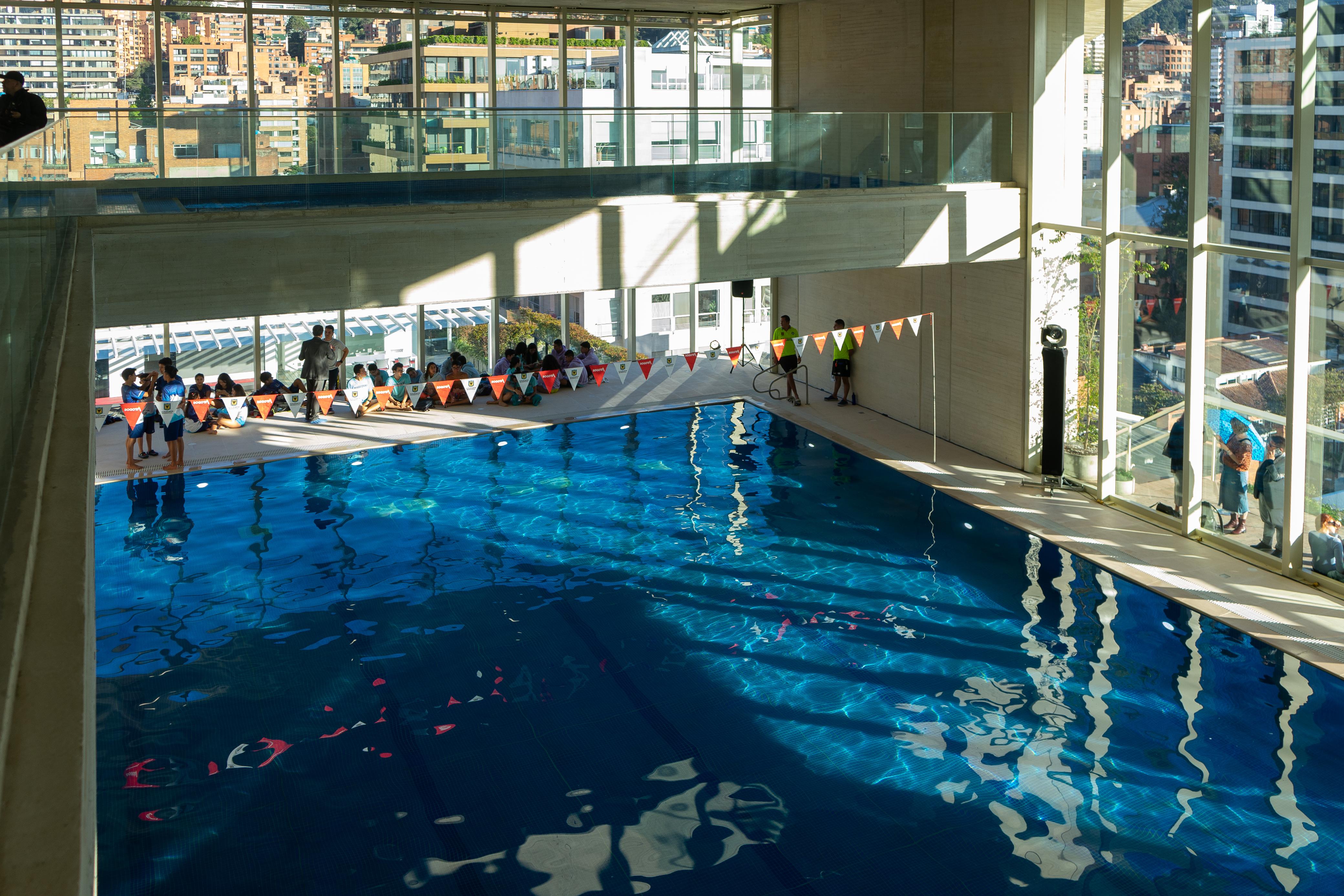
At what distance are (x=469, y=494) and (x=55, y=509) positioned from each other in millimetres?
12728

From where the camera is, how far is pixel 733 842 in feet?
26.2

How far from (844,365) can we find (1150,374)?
6996 mm

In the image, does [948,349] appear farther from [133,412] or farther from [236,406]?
[133,412]

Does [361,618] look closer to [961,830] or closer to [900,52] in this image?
[961,830]

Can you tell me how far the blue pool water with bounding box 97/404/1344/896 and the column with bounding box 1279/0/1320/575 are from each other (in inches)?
70.9

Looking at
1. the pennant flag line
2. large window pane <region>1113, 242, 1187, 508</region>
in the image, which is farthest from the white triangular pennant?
large window pane <region>1113, 242, 1187, 508</region>

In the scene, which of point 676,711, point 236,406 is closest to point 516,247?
point 676,711

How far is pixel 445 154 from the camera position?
45.3ft

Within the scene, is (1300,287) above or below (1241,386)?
above

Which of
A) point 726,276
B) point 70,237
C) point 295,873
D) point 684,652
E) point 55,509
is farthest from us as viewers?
point 726,276

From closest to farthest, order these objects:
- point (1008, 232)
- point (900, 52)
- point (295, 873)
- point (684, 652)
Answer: point (295, 873), point (684, 652), point (1008, 232), point (900, 52)

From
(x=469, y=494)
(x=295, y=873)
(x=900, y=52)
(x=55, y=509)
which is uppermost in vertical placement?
(x=900, y=52)

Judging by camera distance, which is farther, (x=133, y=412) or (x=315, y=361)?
(x=315, y=361)

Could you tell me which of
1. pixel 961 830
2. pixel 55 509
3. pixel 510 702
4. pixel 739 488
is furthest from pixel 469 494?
pixel 55 509
